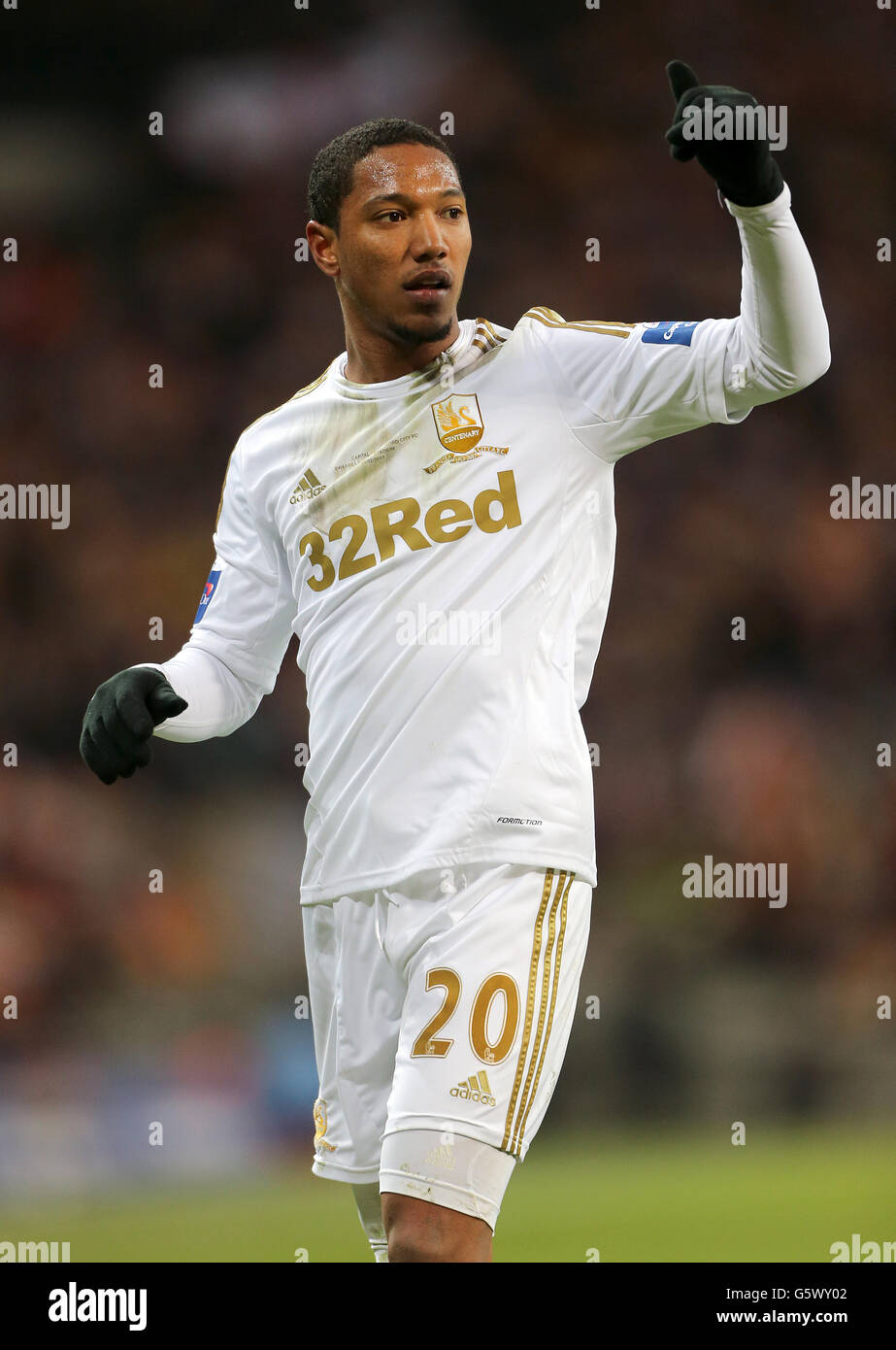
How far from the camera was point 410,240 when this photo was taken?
3299mm

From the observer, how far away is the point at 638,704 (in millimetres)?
7969

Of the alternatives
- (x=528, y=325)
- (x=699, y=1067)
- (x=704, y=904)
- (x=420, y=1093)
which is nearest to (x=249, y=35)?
(x=704, y=904)

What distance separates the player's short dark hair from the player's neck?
9.5 inches

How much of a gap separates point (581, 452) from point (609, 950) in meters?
4.35

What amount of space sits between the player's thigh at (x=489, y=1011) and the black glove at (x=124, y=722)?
61 cm

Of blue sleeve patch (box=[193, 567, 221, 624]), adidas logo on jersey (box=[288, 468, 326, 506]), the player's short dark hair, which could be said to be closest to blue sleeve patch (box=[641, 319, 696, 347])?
the player's short dark hair

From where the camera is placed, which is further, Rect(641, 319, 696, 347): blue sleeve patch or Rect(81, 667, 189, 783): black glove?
Rect(81, 667, 189, 783): black glove

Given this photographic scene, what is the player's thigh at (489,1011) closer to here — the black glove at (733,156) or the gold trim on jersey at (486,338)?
the gold trim on jersey at (486,338)

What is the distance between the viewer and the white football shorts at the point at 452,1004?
293 centimetres

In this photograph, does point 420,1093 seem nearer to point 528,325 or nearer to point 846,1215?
point 528,325

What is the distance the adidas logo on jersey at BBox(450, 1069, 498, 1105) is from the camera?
114 inches

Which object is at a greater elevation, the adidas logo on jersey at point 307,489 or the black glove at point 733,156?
the black glove at point 733,156

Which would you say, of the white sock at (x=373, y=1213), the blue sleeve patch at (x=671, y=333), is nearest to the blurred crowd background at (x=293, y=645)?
the white sock at (x=373, y=1213)
